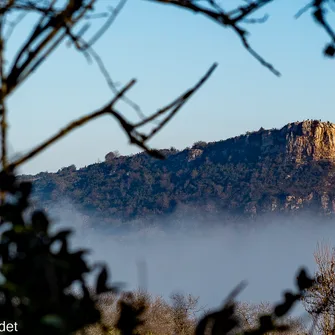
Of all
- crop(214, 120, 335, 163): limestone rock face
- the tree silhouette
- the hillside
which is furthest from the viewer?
the hillside

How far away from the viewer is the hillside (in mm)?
90000

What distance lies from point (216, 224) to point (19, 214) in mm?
105540

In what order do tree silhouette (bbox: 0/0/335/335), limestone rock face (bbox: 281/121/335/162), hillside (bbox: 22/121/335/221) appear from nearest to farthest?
1. tree silhouette (bbox: 0/0/335/335)
2. limestone rock face (bbox: 281/121/335/162)
3. hillside (bbox: 22/121/335/221)

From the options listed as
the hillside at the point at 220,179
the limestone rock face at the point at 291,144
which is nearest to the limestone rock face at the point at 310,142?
the limestone rock face at the point at 291,144

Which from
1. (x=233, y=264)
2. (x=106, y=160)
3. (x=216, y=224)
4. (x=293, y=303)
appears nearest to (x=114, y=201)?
(x=106, y=160)

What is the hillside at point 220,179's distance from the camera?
3543 inches

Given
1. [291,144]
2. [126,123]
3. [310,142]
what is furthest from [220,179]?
[126,123]

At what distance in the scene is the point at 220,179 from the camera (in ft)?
315

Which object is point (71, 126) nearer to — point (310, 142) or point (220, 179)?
point (310, 142)

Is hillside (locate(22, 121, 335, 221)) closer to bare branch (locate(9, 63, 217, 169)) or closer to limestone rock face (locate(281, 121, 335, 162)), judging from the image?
limestone rock face (locate(281, 121, 335, 162))

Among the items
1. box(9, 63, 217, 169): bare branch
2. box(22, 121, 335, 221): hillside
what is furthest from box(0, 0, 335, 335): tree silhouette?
box(22, 121, 335, 221): hillside

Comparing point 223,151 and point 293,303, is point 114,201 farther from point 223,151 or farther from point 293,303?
point 293,303

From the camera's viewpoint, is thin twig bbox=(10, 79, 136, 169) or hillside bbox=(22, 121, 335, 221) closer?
thin twig bbox=(10, 79, 136, 169)

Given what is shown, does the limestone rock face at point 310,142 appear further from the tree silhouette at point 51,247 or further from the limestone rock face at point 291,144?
the tree silhouette at point 51,247
